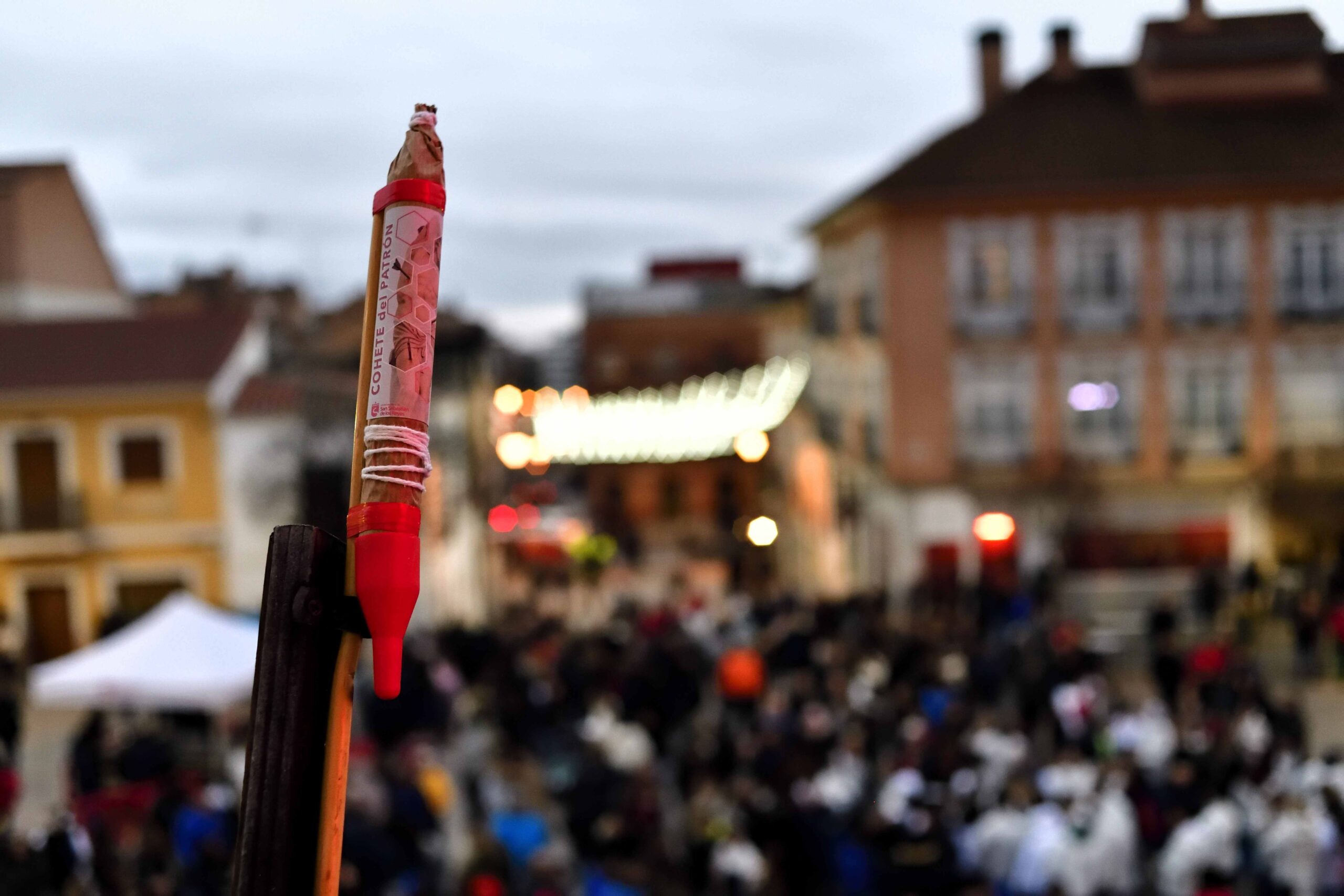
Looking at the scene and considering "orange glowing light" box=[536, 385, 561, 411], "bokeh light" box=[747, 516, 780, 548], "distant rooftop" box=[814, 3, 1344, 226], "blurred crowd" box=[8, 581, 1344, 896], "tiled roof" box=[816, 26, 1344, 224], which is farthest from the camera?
"orange glowing light" box=[536, 385, 561, 411]

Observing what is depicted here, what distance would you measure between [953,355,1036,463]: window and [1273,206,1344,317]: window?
16.7 ft

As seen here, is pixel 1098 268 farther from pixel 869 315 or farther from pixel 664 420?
pixel 664 420

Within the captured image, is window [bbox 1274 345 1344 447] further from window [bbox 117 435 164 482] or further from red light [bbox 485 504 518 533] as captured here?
window [bbox 117 435 164 482]

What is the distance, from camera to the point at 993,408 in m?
29.2

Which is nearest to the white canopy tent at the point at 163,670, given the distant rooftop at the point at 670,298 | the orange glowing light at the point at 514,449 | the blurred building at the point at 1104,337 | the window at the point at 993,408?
the blurred building at the point at 1104,337

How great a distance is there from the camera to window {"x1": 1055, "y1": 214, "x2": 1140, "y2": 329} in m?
27.8

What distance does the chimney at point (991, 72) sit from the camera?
30453mm

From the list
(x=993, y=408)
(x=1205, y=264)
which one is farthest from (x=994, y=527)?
(x=1205, y=264)

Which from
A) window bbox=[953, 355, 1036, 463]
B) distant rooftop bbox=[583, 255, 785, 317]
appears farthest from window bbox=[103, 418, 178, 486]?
distant rooftop bbox=[583, 255, 785, 317]

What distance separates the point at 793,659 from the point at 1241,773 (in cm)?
582

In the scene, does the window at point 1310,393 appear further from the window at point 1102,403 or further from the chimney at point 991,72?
the chimney at point 991,72

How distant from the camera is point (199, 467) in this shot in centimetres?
2561

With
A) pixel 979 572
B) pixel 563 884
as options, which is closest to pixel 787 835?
pixel 563 884

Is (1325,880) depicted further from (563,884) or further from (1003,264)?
(1003,264)
